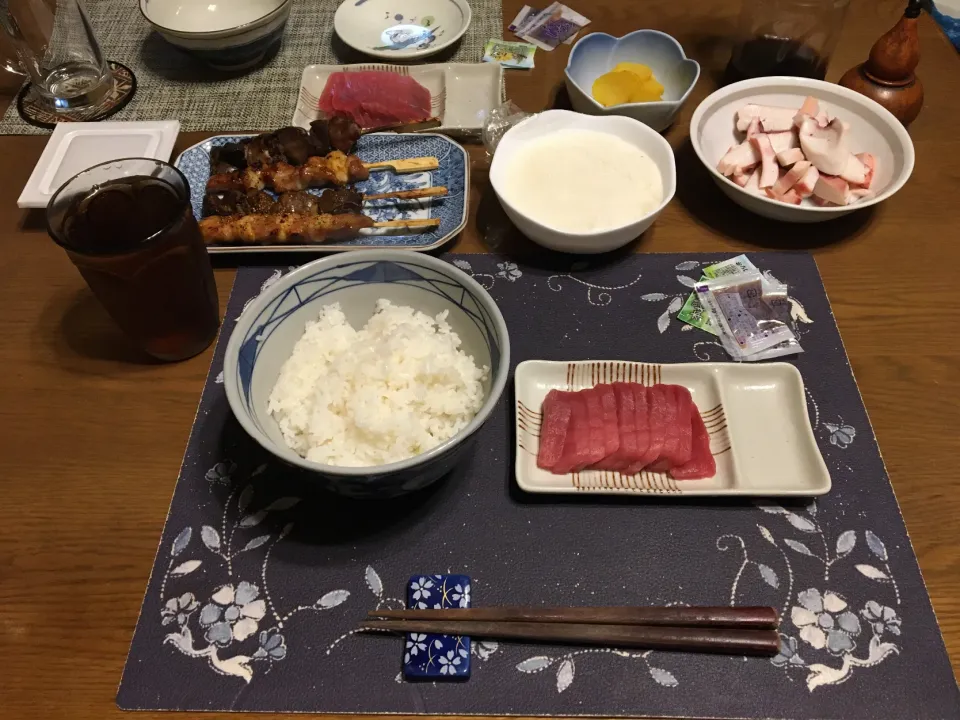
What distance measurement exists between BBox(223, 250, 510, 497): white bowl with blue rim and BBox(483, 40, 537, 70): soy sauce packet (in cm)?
125

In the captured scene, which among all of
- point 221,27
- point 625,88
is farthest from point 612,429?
point 221,27

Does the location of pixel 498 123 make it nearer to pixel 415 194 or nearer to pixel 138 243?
pixel 415 194

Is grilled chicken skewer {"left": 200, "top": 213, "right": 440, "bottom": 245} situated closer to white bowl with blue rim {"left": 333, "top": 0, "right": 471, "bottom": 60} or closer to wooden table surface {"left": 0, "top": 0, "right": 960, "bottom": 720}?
wooden table surface {"left": 0, "top": 0, "right": 960, "bottom": 720}

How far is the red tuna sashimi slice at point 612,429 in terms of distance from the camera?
48.2 inches

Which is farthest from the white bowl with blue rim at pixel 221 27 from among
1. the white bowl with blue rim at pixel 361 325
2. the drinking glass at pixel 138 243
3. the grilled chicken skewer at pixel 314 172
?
the white bowl with blue rim at pixel 361 325

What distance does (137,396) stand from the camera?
141 centimetres

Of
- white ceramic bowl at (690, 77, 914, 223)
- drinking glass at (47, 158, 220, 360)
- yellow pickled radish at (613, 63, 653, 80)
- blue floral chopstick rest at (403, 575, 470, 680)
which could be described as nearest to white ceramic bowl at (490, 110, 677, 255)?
white ceramic bowl at (690, 77, 914, 223)

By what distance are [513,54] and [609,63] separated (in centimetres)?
34

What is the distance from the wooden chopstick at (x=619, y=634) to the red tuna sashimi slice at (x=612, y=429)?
296 mm

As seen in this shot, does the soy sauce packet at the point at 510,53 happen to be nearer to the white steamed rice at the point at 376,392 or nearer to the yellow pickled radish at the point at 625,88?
the yellow pickled radish at the point at 625,88

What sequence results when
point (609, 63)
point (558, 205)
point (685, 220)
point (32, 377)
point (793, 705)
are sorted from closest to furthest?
point (793, 705), point (32, 377), point (558, 205), point (685, 220), point (609, 63)

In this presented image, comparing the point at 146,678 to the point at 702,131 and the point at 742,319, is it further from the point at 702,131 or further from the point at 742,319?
the point at 702,131

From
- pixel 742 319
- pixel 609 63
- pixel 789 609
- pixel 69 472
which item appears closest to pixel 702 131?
pixel 609 63

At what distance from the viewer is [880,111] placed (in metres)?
1.79
